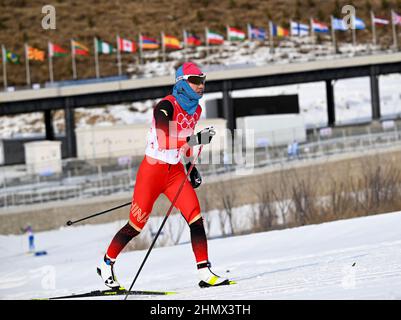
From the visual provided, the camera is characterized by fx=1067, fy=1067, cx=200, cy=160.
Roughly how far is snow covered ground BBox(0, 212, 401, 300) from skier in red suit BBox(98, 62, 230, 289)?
1.87 ft

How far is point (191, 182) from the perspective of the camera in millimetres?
9516

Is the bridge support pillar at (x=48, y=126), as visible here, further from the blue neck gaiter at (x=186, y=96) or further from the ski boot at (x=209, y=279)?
the blue neck gaiter at (x=186, y=96)

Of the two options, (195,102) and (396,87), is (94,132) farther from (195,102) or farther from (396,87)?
(195,102)

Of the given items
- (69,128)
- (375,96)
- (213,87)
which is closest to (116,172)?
(69,128)

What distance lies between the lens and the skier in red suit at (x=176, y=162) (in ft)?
29.2

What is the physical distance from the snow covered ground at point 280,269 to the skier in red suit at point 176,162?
22.4 inches

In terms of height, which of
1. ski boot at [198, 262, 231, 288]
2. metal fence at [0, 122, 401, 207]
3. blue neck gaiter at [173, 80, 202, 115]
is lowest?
metal fence at [0, 122, 401, 207]

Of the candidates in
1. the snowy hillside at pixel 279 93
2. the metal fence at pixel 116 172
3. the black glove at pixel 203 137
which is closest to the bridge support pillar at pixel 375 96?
the snowy hillside at pixel 279 93

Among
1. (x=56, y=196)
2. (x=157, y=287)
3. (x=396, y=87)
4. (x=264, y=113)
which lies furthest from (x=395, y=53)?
(x=157, y=287)

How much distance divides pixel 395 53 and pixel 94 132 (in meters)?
22.3

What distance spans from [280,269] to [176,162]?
1.71m

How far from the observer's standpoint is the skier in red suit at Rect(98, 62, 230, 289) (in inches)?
350

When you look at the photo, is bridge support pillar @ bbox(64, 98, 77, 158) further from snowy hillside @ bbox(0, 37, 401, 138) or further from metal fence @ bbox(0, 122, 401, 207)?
snowy hillside @ bbox(0, 37, 401, 138)

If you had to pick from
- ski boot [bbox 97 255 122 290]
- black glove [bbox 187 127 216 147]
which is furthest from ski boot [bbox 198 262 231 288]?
black glove [bbox 187 127 216 147]
